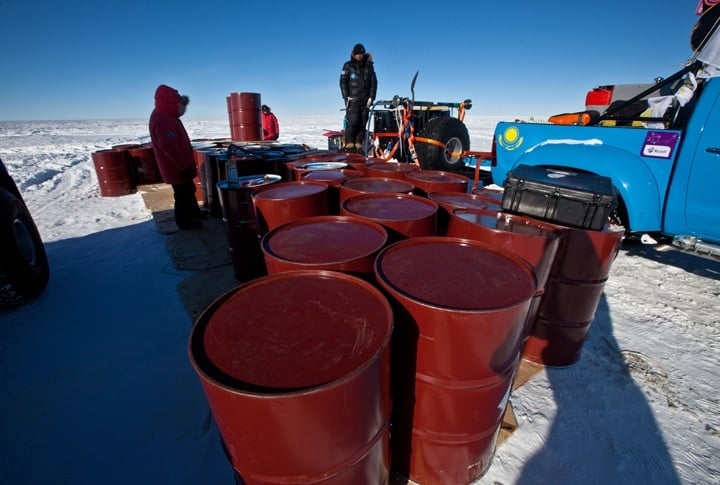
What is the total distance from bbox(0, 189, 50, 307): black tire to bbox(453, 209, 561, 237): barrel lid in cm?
459

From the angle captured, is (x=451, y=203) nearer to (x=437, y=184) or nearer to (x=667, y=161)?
(x=437, y=184)

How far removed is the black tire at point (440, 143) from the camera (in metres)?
6.86

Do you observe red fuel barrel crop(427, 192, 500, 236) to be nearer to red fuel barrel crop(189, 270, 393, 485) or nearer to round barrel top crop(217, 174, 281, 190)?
red fuel barrel crop(189, 270, 393, 485)

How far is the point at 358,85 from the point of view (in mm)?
7426

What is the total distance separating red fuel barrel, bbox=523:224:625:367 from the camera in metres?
2.48

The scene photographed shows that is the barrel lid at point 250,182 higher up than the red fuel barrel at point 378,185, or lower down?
lower down

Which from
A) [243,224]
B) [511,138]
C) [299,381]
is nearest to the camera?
[299,381]

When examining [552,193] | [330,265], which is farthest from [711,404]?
[330,265]

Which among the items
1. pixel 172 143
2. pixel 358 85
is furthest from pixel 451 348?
pixel 358 85

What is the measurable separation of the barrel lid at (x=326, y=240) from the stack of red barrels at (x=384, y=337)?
1 cm

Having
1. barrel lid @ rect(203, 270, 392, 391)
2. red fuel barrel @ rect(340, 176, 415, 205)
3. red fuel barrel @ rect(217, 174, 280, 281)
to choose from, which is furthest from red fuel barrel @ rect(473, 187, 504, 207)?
red fuel barrel @ rect(217, 174, 280, 281)

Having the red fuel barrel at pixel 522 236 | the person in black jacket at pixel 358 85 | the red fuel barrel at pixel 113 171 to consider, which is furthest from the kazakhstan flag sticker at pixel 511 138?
the red fuel barrel at pixel 113 171

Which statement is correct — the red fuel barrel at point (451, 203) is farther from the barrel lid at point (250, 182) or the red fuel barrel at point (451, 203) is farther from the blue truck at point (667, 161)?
the barrel lid at point (250, 182)

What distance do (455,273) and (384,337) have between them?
0.67m
